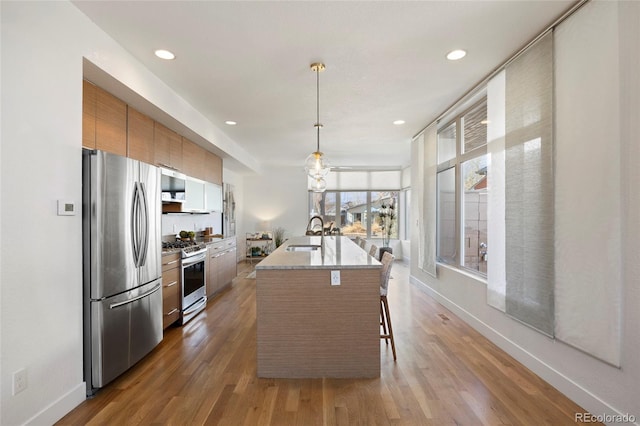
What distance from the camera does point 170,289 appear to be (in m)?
3.53

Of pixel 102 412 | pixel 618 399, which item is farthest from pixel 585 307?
pixel 102 412

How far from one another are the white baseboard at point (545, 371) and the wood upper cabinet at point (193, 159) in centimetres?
412

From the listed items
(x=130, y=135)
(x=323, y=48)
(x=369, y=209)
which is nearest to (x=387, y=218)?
(x=369, y=209)

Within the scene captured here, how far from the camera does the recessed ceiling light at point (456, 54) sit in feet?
9.07

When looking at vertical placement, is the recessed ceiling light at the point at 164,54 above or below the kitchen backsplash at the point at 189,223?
above

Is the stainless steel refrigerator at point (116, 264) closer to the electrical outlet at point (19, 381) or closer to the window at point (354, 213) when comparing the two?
the electrical outlet at point (19, 381)

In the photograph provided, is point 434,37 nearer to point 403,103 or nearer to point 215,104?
point 403,103

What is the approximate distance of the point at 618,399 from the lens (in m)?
1.89

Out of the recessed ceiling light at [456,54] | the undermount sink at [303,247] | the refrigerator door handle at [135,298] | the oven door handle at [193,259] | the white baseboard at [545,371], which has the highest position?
the recessed ceiling light at [456,54]

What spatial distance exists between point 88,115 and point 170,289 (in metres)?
1.90

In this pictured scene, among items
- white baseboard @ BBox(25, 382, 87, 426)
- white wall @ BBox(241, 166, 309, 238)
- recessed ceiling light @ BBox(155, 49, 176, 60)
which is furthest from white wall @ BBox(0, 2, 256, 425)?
white wall @ BBox(241, 166, 309, 238)

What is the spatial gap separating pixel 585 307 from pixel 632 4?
1803mm

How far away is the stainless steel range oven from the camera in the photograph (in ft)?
12.6

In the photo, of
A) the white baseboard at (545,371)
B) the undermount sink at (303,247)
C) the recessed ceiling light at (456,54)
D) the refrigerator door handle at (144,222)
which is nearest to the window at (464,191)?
the white baseboard at (545,371)
